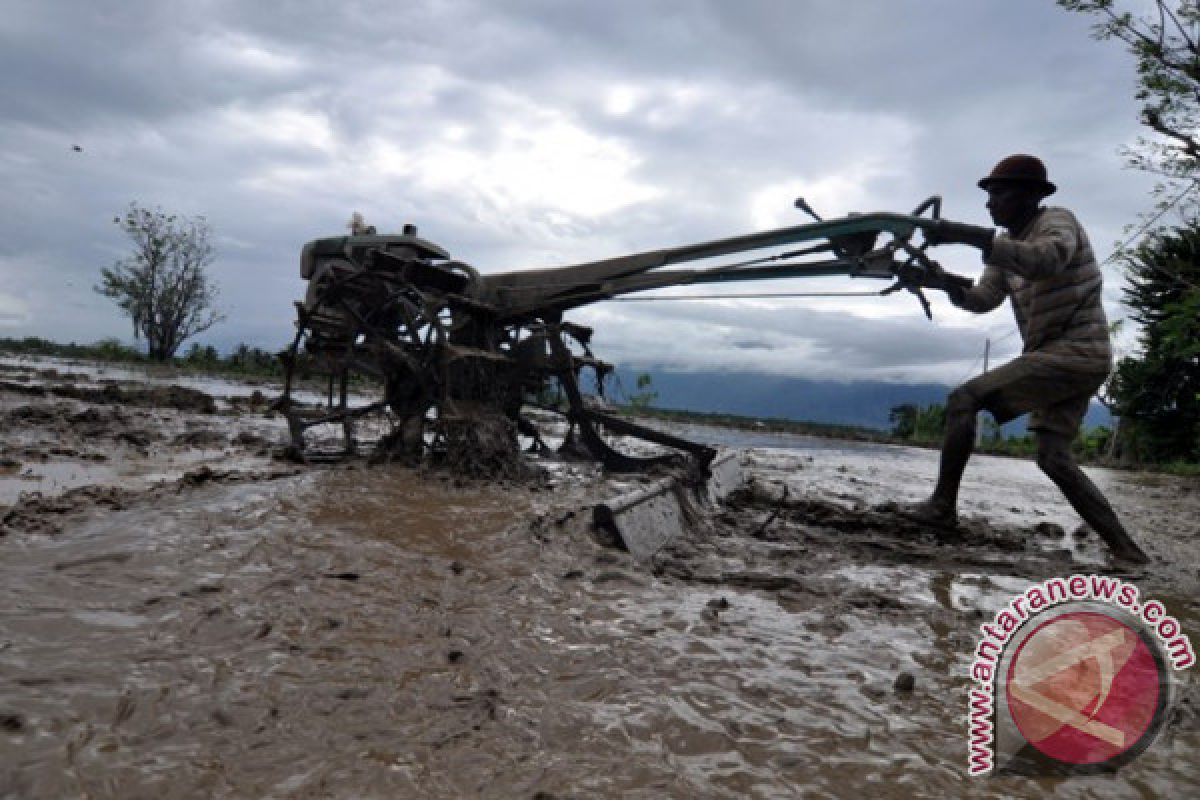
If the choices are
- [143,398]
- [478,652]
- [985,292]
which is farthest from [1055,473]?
[143,398]

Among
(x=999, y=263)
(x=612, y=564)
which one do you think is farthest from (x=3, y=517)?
(x=999, y=263)

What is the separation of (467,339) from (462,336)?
58 mm

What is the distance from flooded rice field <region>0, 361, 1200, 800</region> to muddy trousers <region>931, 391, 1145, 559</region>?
0.23 metres

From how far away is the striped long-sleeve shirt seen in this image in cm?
416

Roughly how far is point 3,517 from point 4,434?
4.56 m

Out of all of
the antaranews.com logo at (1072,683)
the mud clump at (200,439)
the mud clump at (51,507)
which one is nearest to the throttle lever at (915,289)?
the antaranews.com logo at (1072,683)

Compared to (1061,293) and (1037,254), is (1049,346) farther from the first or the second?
(1037,254)

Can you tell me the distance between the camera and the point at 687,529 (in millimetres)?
4602

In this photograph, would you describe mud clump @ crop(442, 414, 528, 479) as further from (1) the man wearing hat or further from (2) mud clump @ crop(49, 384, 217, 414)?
(2) mud clump @ crop(49, 384, 217, 414)

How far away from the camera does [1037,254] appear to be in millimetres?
4125

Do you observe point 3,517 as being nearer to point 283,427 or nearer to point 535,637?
point 535,637

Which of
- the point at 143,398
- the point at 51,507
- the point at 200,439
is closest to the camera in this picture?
the point at 51,507

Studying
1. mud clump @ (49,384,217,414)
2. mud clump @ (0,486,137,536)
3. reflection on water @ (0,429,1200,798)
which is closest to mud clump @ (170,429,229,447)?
mud clump @ (0,486,137,536)

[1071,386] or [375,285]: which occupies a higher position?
[375,285]
